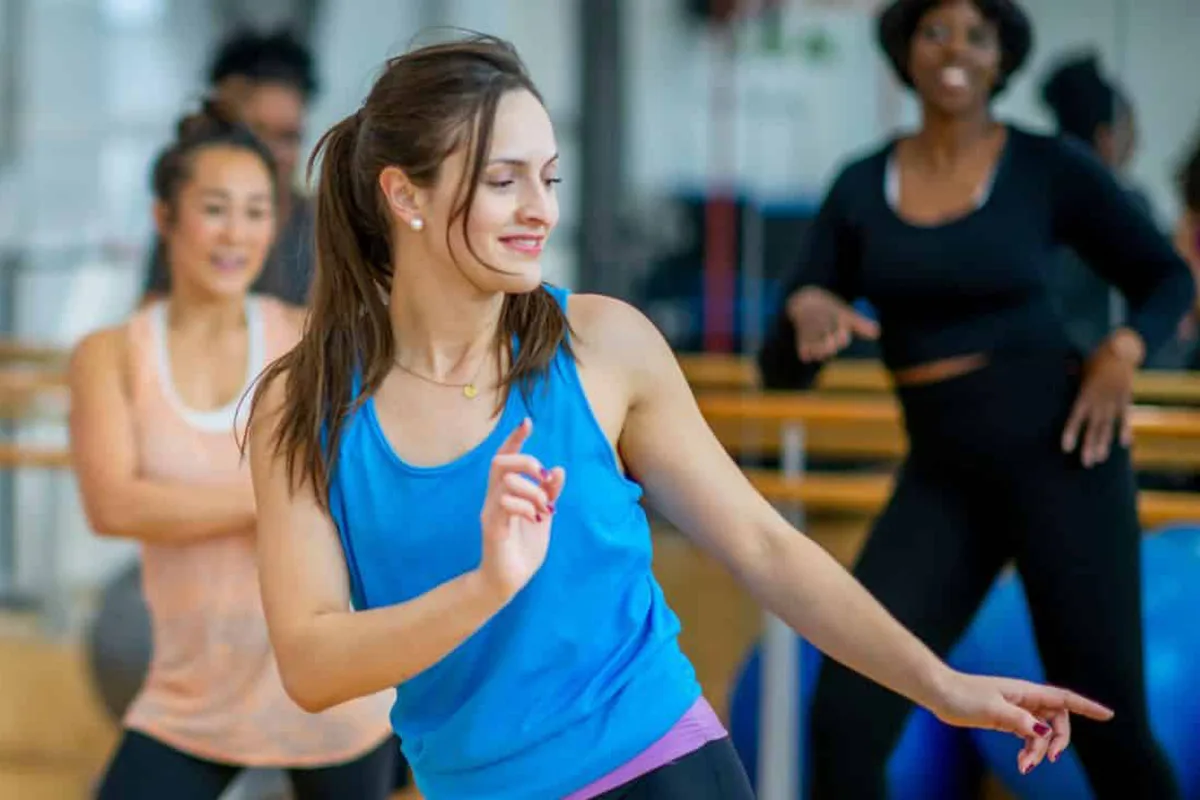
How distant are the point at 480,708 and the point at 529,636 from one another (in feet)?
0.25

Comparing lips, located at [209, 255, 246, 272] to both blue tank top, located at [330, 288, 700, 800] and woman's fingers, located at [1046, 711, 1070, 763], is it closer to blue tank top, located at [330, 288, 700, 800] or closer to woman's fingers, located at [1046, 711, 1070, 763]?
blue tank top, located at [330, 288, 700, 800]

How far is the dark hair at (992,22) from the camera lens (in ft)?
8.83

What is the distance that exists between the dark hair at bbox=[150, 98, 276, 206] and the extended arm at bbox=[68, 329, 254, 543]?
265 millimetres

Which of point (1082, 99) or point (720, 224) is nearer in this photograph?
point (1082, 99)

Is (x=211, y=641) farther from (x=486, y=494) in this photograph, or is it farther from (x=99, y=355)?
(x=486, y=494)

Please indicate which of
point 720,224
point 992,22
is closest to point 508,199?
point 992,22

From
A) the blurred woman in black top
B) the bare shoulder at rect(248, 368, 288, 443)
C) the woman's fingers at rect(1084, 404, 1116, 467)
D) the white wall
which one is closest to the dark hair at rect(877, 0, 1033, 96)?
the blurred woman in black top

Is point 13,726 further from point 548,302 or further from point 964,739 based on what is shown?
point 548,302

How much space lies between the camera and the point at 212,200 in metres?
2.62

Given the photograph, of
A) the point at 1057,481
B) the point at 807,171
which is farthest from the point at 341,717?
the point at 807,171

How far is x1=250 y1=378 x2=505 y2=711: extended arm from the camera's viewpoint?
145 centimetres

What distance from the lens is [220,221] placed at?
2.60m

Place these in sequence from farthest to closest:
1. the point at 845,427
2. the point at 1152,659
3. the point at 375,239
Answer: the point at 845,427
the point at 1152,659
the point at 375,239

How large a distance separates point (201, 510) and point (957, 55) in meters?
1.25
